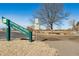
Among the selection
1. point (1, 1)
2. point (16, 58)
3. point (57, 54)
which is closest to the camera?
point (16, 58)

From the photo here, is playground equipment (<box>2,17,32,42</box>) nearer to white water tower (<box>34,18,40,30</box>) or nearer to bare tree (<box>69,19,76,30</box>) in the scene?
white water tower (<box>34,18,40,30</box>)

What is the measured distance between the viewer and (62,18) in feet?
30.7

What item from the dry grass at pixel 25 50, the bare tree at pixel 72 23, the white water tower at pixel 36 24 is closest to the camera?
the dry grass at pixel 25 50

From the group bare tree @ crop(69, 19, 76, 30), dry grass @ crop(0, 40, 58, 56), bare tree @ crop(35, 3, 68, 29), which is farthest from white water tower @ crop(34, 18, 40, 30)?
dry grass @ crop(0, 40, 58, 56)

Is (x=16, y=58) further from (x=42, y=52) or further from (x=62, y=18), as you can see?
(x=62, y=18)

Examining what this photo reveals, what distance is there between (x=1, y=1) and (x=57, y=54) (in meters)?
2.82

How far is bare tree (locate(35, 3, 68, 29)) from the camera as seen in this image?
9336 mm

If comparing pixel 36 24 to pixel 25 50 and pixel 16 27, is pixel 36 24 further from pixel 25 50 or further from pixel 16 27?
pixel 25 50

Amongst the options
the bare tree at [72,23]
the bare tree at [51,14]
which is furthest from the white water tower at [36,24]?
the bare tree at [72,23]

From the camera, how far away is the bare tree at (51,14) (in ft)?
30.6

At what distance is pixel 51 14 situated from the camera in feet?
31.2

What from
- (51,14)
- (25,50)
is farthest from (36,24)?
(25,50)

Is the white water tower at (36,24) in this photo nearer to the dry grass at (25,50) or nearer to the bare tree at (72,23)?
the bare tree at (72,23)

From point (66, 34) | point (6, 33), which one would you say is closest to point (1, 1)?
point (6, 33)
